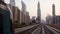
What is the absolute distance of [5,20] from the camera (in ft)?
17.4

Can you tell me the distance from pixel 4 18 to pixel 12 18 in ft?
1.52

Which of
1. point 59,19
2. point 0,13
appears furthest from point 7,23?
point 59,19

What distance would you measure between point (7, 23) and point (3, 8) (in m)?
0.43

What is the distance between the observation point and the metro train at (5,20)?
5.07m

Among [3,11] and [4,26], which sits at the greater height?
[3,11]

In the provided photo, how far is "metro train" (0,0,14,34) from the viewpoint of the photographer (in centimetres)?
507

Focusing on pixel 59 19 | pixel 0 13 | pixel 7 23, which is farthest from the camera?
pixel 59 19

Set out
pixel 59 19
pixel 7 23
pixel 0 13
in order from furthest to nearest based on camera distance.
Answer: pixel 59 19 < pixel 7 23 < pixel 0 13

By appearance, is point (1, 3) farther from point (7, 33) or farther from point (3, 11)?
point (7, 33)

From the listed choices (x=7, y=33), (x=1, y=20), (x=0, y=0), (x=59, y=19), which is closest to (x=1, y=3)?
(x=0, y=0)

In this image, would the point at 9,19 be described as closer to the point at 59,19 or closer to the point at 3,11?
the point at 3,11

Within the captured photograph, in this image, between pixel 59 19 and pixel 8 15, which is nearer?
pixel 8 15

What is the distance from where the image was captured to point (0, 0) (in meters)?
5.27

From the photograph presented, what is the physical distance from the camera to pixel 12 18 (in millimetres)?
5664
